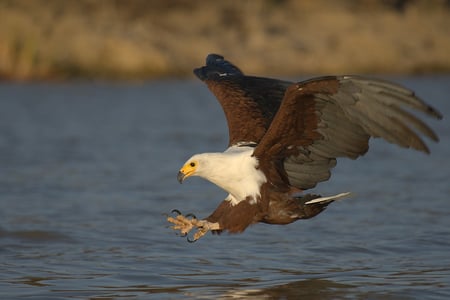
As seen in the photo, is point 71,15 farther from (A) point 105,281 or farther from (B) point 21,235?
(A) point 105,281

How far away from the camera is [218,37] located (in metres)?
33.6

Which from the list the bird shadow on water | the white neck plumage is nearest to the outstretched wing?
the white neck plumage

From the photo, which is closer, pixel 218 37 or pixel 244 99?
pixel 244 99

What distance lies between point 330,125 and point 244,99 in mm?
1652

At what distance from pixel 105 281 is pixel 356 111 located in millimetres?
2449

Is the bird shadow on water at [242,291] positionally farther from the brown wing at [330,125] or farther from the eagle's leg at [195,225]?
the brown wing at [330,125]

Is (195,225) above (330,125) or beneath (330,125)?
beneath

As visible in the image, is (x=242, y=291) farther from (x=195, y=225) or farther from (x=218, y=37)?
(x=218, y=37)

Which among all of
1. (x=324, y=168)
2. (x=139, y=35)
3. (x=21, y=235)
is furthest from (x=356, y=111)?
(x=139, y=35)

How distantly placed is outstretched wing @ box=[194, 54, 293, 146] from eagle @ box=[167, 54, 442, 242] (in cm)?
1

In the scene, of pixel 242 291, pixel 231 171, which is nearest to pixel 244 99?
pixel 231 171

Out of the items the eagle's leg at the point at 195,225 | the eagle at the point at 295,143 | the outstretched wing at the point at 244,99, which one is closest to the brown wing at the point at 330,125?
the eagle at the point at 295,143

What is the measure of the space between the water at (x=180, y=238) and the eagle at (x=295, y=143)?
1.91ft

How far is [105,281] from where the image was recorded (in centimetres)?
820
